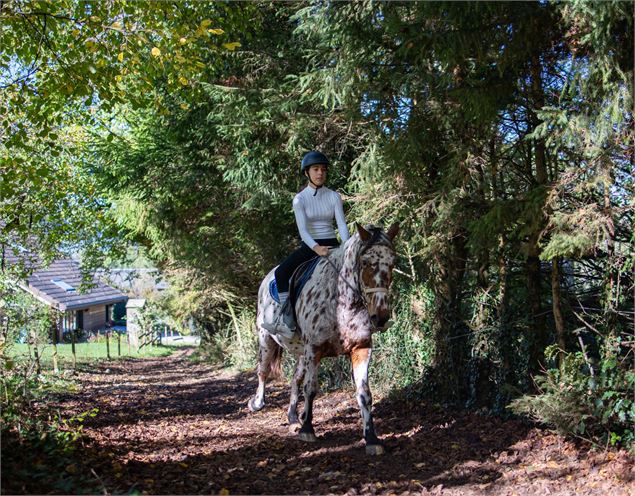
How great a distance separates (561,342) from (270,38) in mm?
8391

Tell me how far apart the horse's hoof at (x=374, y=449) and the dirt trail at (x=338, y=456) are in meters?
0.10

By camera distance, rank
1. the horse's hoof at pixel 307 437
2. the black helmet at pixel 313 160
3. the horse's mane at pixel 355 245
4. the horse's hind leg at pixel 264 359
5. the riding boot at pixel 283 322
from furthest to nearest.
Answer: the horse's hind leg at pixel 264 359, the riding boot at pixel 283 322, the black helmet at pixel 313 160, the horse's hoof at pixel 307 437, the horse's mane at pixel 355 245

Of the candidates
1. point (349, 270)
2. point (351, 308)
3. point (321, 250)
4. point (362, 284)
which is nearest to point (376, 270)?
point (362, 284)

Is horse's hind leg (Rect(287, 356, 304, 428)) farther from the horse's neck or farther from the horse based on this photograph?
the horse's neck

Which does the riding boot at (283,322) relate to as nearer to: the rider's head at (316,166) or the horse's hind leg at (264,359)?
the horse's hind leg at (264,359)

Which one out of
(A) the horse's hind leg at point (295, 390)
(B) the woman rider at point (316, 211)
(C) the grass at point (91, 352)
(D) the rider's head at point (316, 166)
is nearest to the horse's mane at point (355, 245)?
(B) the woman rider at point (316, 211)

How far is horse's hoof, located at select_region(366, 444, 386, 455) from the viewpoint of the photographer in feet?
20.4

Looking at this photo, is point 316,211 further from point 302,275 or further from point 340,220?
point 302,275

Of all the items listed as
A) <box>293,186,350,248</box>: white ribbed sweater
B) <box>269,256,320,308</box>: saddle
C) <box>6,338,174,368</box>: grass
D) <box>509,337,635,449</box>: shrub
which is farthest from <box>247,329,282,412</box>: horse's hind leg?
<box>6,338,174,368</box>: grass

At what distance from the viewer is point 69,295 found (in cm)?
3619

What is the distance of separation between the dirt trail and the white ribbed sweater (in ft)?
8.31

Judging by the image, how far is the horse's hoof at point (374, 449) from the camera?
6.23 m

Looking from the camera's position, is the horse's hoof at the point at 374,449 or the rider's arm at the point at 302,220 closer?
the horse's hoof at the point at 374,449

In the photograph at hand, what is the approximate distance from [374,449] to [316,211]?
2.81 meters
